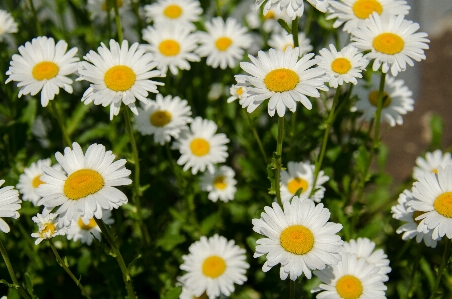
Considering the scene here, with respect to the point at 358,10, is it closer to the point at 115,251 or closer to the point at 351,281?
the point at 351,281

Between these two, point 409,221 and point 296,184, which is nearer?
point 409,221

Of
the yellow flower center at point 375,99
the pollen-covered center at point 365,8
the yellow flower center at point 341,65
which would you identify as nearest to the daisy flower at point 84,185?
the yellow flower center at point 341,65

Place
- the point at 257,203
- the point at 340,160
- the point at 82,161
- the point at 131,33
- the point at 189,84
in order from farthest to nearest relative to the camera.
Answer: the point at 131,33 < the point at 189,84 < the point at 257,203 < the point at 340,160 < the point at 82,161

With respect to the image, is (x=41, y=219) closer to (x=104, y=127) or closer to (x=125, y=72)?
(x=125, y=72)

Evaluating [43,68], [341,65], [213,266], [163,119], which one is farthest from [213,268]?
[43,68]

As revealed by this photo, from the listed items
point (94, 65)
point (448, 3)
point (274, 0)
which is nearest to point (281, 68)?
point (274, 0)
